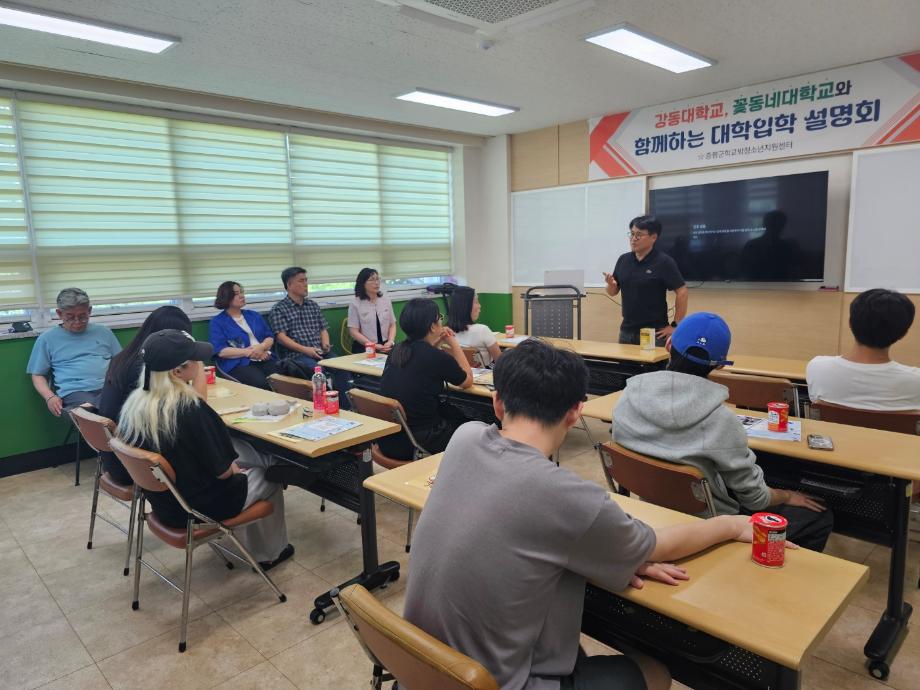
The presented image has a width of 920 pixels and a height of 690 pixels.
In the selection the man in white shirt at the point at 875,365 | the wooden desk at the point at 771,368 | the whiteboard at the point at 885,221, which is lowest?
the wooden desk at the point at 771,368

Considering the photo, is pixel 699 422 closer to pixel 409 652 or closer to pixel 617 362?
pixel 409 652

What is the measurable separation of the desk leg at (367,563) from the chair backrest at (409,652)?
4.58ft

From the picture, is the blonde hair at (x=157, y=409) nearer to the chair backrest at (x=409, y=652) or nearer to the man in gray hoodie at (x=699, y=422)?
the chair backrest at (x=409, y=652)

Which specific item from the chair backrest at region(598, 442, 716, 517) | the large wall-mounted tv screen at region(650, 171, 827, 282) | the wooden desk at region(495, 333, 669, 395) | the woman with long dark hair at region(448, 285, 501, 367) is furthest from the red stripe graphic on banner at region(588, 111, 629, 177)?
the chair backrest at region(598, 442, 716, 517)

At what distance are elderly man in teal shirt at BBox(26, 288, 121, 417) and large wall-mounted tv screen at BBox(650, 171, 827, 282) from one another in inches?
203

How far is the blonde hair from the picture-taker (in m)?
2.29

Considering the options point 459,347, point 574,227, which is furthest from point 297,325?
point 574,227

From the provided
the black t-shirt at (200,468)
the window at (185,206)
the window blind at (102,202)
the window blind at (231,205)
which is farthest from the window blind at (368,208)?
the black t-shirt at (200,468)

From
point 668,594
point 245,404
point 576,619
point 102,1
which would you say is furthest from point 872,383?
point 102,1

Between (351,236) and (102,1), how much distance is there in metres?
3.65

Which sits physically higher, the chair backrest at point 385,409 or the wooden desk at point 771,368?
the wooden desk at point 771,368

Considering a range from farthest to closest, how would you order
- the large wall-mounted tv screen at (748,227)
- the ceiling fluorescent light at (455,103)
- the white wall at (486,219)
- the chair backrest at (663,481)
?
the white wall at (486,219) → the ceiling fluorescent light at (455,103) → the large wall-mounted tv screen at (748,227) → the chair backrest at (663,481)

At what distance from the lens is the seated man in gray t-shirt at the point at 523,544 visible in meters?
1.12

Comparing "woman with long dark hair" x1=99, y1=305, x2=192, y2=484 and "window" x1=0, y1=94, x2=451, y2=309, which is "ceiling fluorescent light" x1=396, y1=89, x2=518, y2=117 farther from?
"woman with long dark hair" x1=99, y1=305, x2=192, y2=484
